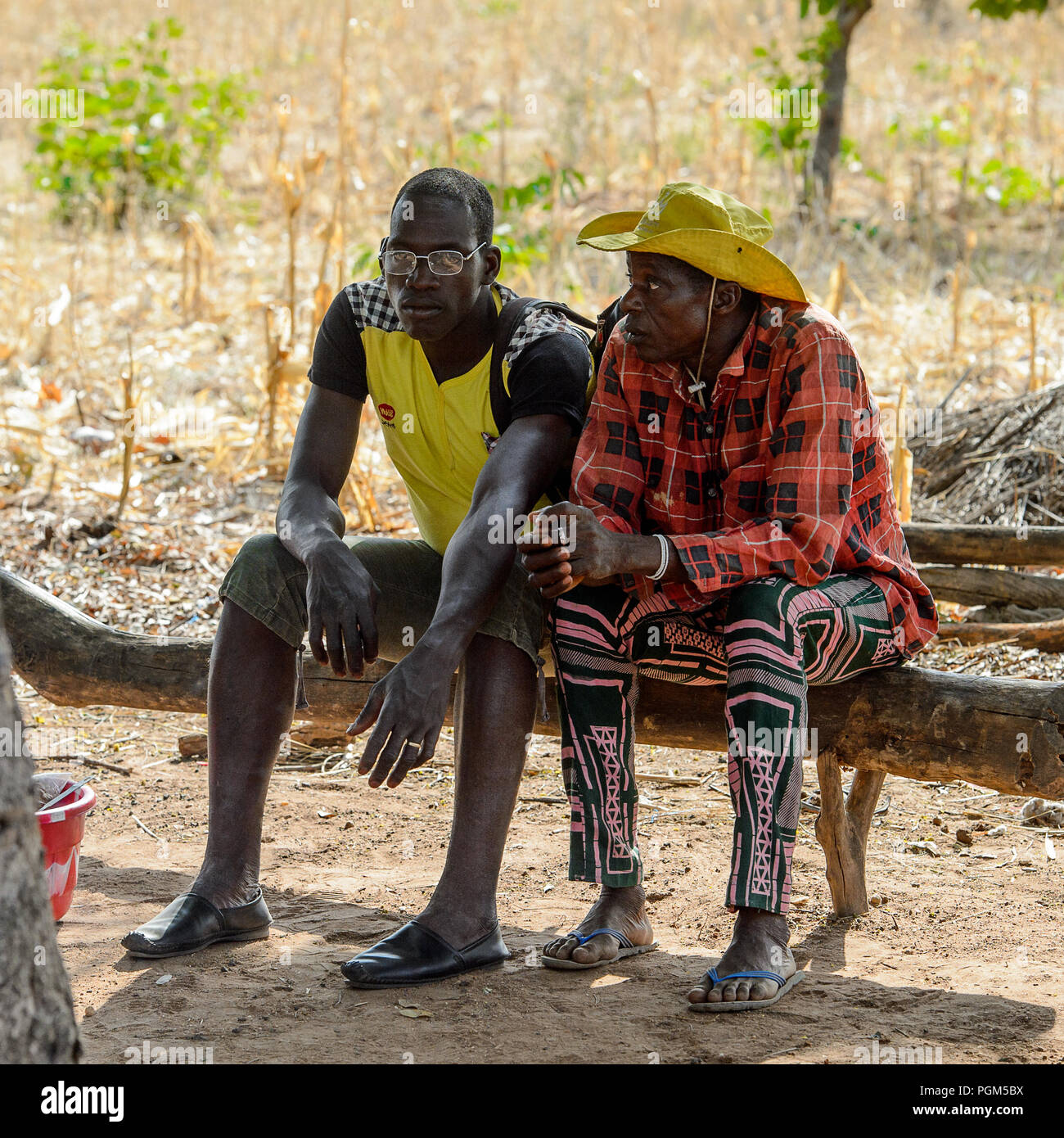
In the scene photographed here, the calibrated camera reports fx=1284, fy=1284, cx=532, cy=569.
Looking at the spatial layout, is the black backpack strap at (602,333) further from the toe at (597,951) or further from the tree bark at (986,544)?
the tree bark at (986,544)

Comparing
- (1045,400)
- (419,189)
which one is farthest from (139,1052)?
(1045,400)

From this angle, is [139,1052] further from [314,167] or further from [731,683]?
[314,167]

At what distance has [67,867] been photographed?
257cm

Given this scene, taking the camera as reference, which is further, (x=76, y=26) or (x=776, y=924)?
(x=76, y=26)

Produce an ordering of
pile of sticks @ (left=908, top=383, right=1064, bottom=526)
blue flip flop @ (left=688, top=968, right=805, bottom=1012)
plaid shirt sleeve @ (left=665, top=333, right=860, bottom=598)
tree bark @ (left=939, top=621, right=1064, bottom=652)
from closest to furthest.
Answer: blue flip flop @ (left=688, top=968, right=805, bottom=1012) < plaid shirt sleeve @ (left=665, top=333, right=860, bottom=598) < tree bark @ (left=939, top=621, right=1064, bottom=652) < pile of sticks @ (left=908, top=383, right=1064, bottom=526)

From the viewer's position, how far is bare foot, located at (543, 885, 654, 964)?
97.0 inches

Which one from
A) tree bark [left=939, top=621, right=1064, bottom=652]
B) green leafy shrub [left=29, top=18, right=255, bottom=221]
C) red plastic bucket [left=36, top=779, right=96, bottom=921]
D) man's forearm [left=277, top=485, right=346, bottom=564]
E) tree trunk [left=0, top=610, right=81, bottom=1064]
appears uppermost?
green leafy shrub [left=29, top=18, right=255, bottom=221]

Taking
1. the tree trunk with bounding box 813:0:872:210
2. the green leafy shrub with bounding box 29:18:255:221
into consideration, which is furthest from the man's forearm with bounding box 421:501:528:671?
the green leafy shrub with bounding box 29:18:255:221

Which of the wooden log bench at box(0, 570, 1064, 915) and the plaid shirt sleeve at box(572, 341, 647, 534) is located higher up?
the plaid shirt sleeve at box(572, 341, 647, 534)

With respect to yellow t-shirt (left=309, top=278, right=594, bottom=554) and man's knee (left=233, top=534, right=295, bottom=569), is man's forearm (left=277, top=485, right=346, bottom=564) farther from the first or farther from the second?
yellow t-shirt (left=309, top=278, right=594, bottom=554)

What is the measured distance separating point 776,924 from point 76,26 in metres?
12.6

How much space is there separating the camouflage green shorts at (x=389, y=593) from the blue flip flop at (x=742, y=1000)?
68 centimetres

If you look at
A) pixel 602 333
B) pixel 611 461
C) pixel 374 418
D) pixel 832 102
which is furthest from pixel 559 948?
pixel 832 102

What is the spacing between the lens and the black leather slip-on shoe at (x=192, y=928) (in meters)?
2.47
